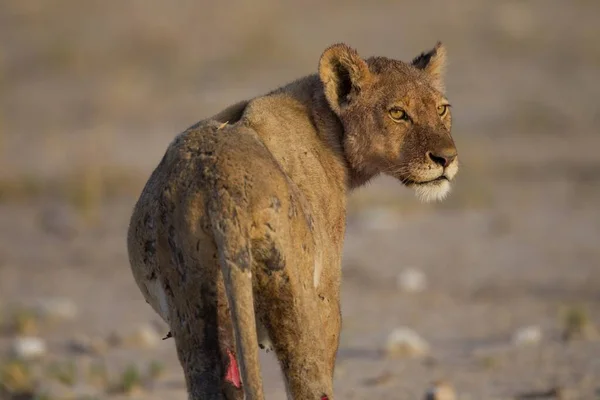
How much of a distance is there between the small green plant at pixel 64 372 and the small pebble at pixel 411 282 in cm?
374

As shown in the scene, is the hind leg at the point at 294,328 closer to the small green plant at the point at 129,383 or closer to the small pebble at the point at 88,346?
the small green plant at the point at 129,383

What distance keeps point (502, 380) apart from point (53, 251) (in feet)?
22.3

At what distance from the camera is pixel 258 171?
4766 mm

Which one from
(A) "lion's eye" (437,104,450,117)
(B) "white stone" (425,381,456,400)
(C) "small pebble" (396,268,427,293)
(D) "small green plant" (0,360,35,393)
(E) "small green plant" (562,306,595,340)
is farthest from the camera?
(C) "small pebble" (396,268,427,293)

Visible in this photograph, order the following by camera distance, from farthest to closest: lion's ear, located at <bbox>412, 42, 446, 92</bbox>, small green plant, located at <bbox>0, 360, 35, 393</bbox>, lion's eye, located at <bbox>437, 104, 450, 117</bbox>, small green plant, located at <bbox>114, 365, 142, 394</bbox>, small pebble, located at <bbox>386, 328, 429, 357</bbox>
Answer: small pebble, located at <bbox>386, 328, 429, 357</bbox> < small green plant, located at <bbox>0, 360, 35, 393</bbox> < small green plant, located at <bbox>114, 365, 142, 394</bbox> < lion's ear, located at <bbox>412, 42, 446, 92</bbox> < lion's eye, located at <bbox>437, 104, 450, 117</bbox>

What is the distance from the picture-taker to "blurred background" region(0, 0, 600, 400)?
891 centimetres

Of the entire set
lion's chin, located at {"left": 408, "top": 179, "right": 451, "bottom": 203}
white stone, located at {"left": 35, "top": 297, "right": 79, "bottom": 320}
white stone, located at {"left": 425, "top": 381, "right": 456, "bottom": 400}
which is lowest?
white stone, located at {"left": 425, "top": 381, "right": 456, "bottom": 400}

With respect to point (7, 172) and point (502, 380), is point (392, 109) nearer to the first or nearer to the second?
point (502, 380)

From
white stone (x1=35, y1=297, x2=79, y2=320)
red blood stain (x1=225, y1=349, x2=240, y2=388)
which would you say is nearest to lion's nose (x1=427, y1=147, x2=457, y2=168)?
red blood stain (x1=225, y1=349, x2=240, y2=388)

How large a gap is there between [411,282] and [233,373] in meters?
7.16

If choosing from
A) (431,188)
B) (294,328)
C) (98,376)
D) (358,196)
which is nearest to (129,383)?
(98,376)

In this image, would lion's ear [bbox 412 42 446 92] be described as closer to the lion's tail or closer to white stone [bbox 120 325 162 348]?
the lion's tail

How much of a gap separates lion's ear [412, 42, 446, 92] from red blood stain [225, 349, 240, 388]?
238 centimetres

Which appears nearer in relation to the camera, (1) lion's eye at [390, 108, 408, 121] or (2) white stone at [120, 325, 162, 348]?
(1) lion's eye at [390, 108, 408, 121]
